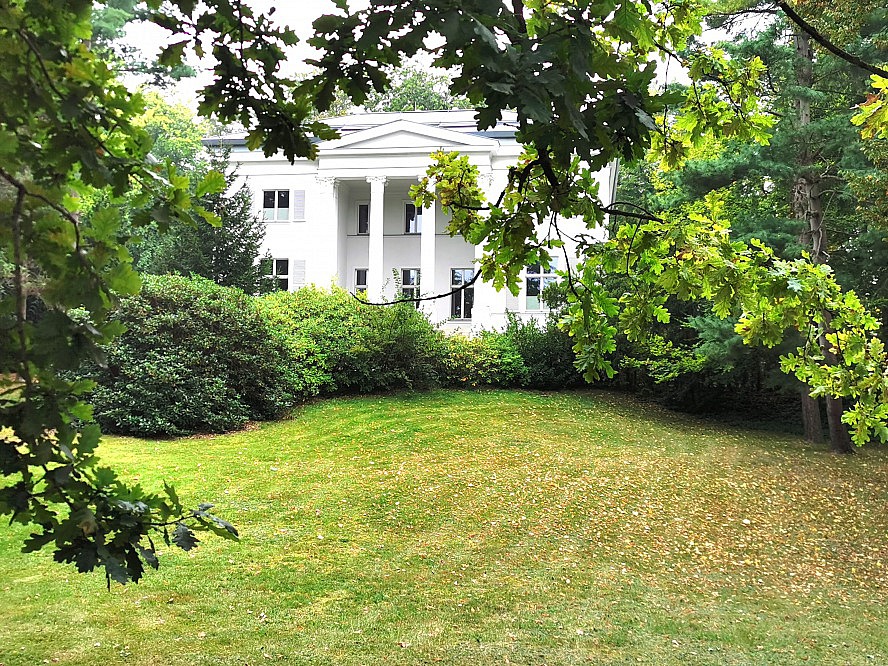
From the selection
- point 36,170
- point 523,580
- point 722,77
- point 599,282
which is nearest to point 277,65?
point 36,170

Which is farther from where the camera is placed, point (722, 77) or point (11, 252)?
point (722, 77)

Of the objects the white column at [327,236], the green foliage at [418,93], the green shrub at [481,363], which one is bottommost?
the green shrub at [481,363]

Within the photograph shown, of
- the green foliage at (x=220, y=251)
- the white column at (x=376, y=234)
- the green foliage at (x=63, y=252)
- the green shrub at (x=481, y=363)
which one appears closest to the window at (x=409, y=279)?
the white column at (x=376, y=234)

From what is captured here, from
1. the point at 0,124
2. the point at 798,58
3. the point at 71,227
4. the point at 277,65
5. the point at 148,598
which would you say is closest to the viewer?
the point at 0,124

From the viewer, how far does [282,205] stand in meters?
Answer: 24.5

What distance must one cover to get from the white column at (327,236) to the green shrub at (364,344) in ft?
26.5

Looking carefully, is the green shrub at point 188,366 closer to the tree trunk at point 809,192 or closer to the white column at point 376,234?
the tree trunk at point 809,192

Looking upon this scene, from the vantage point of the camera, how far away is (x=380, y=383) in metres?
14.2

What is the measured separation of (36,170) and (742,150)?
37.4 feet

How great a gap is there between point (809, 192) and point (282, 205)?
58.9 feet

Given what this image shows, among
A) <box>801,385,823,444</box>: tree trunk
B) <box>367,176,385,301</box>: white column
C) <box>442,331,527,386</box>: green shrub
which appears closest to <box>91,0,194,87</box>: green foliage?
<box>367,176,385,301</box>: white column

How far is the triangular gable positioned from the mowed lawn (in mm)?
12469

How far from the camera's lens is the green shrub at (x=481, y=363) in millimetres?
15461

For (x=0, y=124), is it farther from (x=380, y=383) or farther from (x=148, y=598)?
(x=380, y=383)
